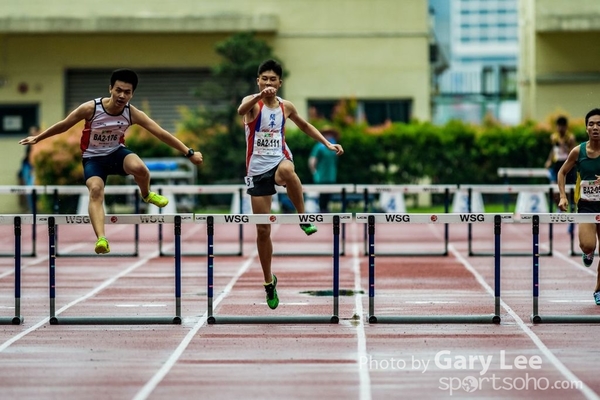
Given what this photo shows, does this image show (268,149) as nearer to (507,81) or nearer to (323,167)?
(323,167)

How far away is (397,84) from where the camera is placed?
3428cm

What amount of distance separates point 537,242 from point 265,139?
101 inches

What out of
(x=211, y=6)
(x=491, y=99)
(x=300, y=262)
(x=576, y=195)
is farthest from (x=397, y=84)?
(x=576, y=195)

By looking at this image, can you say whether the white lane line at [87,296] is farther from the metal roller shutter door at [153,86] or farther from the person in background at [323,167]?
the metal roller shutter door at [153,86]

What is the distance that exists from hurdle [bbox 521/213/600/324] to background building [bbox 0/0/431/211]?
76.6 ft

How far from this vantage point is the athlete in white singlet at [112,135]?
11070 mm

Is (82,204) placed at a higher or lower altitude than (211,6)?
lower

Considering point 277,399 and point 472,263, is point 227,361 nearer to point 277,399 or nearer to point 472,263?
point 277,399

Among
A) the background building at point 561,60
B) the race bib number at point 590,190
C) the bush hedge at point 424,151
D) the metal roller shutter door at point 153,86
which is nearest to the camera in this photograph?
the race bib number at point 590,190

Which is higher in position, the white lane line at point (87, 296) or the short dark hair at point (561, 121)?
the short dark hair at point (561, 121)

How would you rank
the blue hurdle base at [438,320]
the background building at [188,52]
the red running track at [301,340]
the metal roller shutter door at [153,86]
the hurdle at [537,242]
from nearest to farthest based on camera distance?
the red running track at [301,340], the hurdle at [537,242], the blue hurdle base at [438,320], the background building at [188,52], the metal roller shutter door at [153,86]

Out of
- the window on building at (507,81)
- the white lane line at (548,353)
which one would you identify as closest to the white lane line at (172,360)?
the white lane line at (548,353)

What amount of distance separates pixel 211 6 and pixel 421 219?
2383cm

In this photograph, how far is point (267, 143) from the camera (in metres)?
11.2
